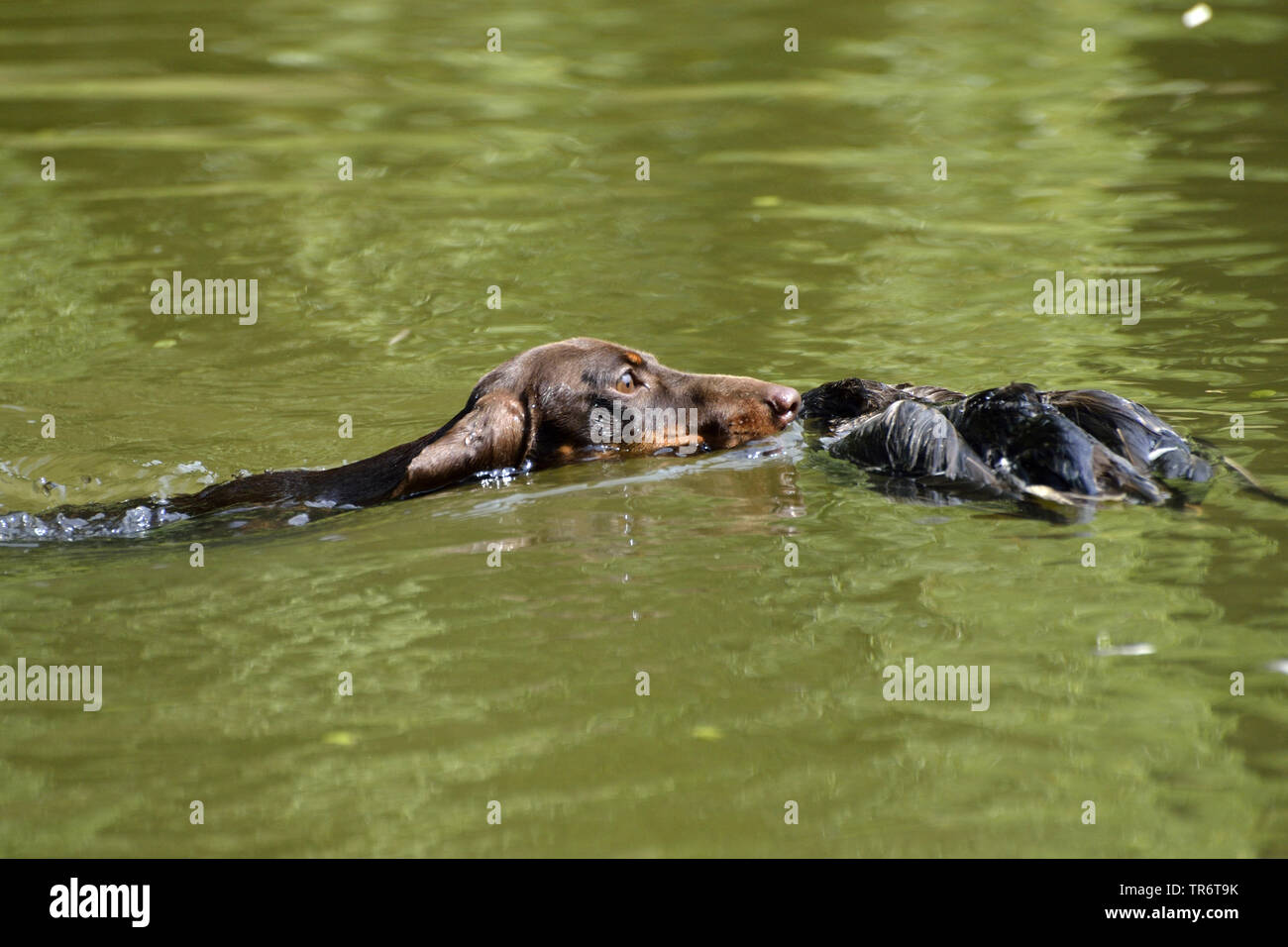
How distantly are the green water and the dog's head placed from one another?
0.69 feet

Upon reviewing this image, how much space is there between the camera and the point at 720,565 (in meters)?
5.87

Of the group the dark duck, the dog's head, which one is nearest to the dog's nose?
the dog's head

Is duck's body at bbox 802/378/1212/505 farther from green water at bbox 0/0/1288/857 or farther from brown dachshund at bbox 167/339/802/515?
brown dachshund at bbox 167/339/802/515

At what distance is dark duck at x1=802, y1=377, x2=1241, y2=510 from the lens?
6102mm

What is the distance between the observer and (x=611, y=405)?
780 centimetres

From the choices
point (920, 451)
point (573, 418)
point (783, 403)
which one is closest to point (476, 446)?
point (573, 418)

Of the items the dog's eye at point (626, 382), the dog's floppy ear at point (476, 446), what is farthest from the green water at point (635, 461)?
the dog's eye at point (626, 382)

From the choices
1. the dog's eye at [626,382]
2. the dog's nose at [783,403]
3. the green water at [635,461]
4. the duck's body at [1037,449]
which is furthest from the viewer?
the dog's eye at [626,382]

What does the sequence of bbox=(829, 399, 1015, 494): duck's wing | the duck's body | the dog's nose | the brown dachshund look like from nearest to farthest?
the duck's body → bbox=(829, 399, 1015, 494): duck's wing → the brown dachshund → the dog's nose

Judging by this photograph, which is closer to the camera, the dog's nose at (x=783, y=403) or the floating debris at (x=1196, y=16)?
the dog's nose at (x=783, y=403)

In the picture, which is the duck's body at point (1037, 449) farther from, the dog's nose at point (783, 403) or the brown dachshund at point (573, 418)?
the brown dachshund at point (573, 418)

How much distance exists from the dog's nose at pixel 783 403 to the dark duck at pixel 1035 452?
77 cm

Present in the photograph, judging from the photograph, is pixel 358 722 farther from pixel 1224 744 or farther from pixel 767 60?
pixel 767 60

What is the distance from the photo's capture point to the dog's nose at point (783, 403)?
764 centimetres
